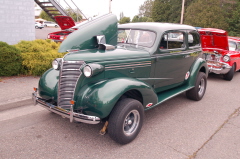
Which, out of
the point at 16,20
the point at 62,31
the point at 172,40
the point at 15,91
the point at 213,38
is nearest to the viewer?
the point at 172,40

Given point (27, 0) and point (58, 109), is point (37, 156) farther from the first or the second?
point (27, 0)

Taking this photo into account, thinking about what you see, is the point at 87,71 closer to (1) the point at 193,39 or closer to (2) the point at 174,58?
(2) the point at 174,58

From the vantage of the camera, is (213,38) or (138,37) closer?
(138,37)

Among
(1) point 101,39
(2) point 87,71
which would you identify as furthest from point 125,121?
(1) point 101,39

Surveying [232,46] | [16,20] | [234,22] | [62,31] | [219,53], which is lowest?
[219,53]

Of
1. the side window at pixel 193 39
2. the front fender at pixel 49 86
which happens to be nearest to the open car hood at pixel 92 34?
the front fender at pixel 49 86

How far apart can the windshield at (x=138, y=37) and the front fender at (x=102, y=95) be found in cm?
126

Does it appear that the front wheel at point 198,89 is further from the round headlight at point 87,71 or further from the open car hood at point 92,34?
the round headlight at point 87,71

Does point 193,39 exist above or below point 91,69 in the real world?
above

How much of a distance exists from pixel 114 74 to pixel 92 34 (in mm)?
892

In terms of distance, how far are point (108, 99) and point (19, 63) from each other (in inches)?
167

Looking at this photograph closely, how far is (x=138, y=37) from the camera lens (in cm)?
431

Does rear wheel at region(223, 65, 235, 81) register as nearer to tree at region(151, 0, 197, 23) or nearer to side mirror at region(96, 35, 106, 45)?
side mirror at region(96, 35, 106, 45)

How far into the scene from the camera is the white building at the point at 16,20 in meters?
8.68
